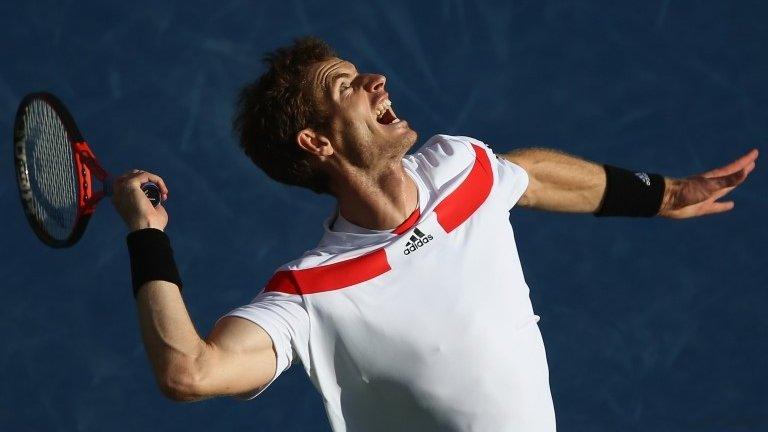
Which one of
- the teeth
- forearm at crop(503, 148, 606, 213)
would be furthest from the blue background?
the teeth

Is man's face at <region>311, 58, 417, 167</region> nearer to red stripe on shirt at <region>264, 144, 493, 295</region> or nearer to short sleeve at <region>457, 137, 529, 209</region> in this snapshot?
red stripe on shirt at <region>264, 144, 493, 295</region>

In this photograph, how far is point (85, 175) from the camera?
4387 millimetres

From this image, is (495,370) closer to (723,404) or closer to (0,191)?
(723,404)

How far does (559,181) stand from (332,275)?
867mm

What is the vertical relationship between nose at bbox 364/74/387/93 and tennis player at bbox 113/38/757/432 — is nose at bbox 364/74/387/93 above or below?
above

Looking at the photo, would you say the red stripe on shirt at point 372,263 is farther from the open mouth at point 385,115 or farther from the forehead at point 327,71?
the forehead at point 327,71

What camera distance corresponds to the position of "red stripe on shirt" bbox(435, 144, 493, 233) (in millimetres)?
4105

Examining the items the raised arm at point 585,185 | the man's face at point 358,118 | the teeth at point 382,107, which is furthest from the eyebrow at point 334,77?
the raised arm at point 585,185

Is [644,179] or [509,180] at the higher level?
[509,180]

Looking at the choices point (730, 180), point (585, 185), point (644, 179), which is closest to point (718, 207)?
point (730, 180)

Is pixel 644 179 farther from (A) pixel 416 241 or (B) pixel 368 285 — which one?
(B) pixel 368 285

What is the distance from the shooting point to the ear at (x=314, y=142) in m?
4.15

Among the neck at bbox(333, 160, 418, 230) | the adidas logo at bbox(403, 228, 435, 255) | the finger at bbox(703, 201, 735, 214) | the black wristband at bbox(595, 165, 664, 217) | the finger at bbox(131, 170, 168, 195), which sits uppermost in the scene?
the finger at bbox(131, 170, 168, 195)

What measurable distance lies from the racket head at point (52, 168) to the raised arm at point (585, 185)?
119cm
